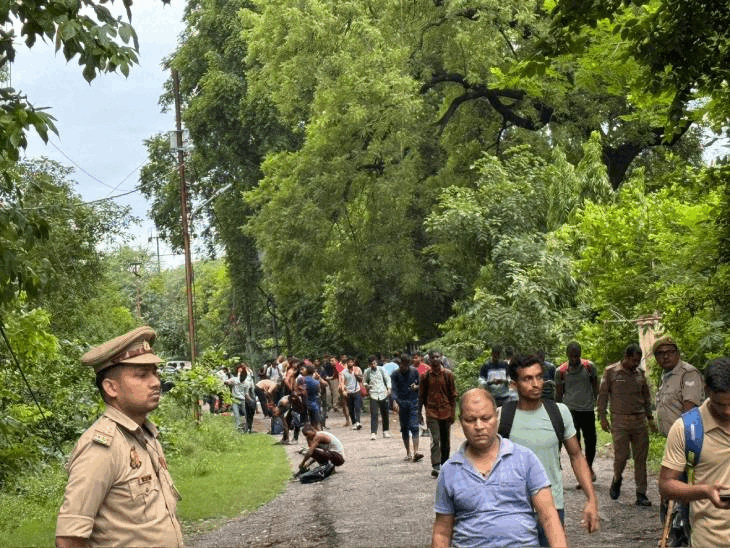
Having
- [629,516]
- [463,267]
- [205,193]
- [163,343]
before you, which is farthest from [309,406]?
[163,343]

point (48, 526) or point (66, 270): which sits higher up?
point (66, 270)

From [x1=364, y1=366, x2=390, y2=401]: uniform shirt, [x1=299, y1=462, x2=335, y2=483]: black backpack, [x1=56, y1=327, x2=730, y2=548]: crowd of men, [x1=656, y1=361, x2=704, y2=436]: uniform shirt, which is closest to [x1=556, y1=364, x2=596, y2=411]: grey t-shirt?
[x1=656, y1=361, x2=704, y2=436]: uniform shirt

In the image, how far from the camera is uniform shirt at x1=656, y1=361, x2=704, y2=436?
11.0 meters

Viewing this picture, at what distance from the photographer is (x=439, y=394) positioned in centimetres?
1808

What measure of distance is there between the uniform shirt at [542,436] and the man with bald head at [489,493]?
2.45 metres

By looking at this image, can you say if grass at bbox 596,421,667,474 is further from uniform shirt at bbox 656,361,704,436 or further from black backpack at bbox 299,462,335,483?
uniform shirt at bbox 656,361,704,436

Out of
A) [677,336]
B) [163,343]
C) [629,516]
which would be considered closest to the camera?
[629,516]

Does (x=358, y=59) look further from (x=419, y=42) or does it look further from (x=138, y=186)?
(x=138, y=186)

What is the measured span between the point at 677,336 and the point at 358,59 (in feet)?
73.8

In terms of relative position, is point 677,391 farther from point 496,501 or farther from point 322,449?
point 322,449

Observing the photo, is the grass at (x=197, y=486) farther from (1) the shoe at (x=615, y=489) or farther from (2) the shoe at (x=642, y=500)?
(2) the shoe at (x=642, y=500)

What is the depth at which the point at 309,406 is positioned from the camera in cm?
2658

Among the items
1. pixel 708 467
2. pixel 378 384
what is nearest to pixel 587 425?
pixel 708 467

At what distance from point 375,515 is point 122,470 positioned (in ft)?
34.5
